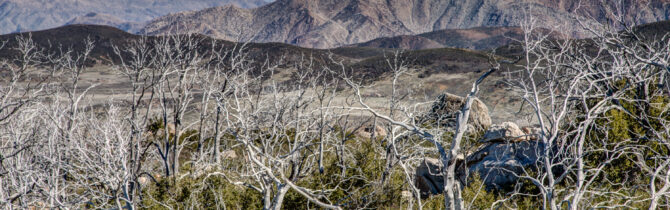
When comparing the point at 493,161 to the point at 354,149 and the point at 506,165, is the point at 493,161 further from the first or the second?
the point at 354,149

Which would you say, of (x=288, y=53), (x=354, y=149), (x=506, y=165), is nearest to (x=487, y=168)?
(x=506, y=165)

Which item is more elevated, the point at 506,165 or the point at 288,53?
the point at 506,165

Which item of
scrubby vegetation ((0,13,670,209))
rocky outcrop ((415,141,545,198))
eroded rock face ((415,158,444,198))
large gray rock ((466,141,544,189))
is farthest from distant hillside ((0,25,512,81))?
large gray rock ((466,141,544,189))

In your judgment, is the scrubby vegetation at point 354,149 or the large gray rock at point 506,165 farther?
the large gray rock at point 506,165

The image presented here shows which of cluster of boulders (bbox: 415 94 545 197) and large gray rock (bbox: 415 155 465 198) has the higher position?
cluster of boulders (bbox: 415 94 545 197)

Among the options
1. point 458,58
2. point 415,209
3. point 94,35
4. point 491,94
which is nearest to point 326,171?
point 415,209

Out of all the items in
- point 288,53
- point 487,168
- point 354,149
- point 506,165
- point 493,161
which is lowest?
point 288,53

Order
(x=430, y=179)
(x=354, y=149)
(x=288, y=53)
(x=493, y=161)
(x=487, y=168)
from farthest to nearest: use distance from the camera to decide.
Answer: (x=288, y=53)
(x=354, y=149)
(x=430, y=179)
(x=487, y=168)
(x=493, y=161)

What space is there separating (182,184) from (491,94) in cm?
3678

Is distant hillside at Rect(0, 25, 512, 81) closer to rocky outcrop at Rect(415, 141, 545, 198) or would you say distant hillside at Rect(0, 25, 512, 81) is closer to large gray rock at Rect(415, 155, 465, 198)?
large gray rock at Rect(415, 155, 465, 198)

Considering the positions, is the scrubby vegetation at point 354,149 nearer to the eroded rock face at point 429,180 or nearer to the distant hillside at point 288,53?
the eroded rock face at point 429,180

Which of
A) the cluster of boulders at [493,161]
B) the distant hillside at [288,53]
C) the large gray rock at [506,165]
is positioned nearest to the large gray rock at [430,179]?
the cluster of boulders at [493,161]

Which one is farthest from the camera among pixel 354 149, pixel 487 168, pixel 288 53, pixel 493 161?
pixel 288 53

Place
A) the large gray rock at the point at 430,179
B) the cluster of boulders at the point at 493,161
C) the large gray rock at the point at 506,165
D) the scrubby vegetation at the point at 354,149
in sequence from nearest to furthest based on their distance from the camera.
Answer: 1. the scrubby vegetation at the point at 354,149
2. the large gray rock at the point at 506,165
3. the cluster of boulders at the point at 493,161
4. the large gray rock at the point at 430,179
